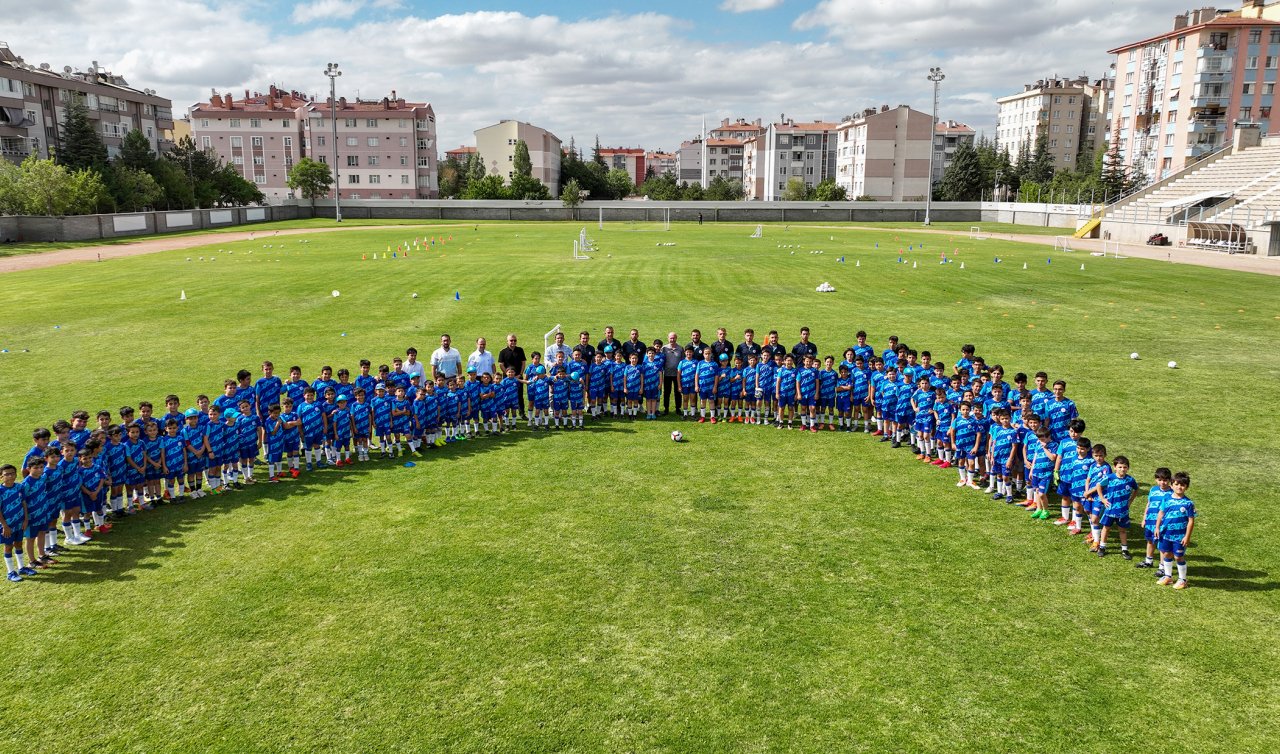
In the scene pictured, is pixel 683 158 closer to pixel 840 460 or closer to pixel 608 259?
pixel 608 259

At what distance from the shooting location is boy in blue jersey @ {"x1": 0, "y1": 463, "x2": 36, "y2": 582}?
389 inches

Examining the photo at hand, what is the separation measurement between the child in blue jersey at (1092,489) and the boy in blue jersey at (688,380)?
7985 mm

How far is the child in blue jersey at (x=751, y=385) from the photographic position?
55.1 feet

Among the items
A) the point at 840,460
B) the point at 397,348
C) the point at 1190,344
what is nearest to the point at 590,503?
the point at 840,460

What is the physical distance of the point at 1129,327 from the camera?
2673 centimetres

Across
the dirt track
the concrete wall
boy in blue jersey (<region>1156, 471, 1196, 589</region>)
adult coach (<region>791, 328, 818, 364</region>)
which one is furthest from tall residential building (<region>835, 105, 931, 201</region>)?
boy in blue jersey (<region>1156, 471, 1196, 589</region>)

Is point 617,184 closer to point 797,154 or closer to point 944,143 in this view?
Answer: point 797,154

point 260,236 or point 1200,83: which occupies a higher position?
point 1200,83

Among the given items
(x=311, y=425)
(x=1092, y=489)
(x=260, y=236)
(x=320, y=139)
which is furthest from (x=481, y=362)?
(x=320, y=139)

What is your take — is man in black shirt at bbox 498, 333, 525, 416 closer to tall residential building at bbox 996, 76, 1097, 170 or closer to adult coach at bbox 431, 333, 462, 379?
adult coach at bbox 431, 333, 462, 379

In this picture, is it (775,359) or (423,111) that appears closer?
(775,359)

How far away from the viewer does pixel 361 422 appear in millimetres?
14555

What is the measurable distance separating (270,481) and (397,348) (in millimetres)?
10058

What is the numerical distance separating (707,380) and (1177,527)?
29.7ft
